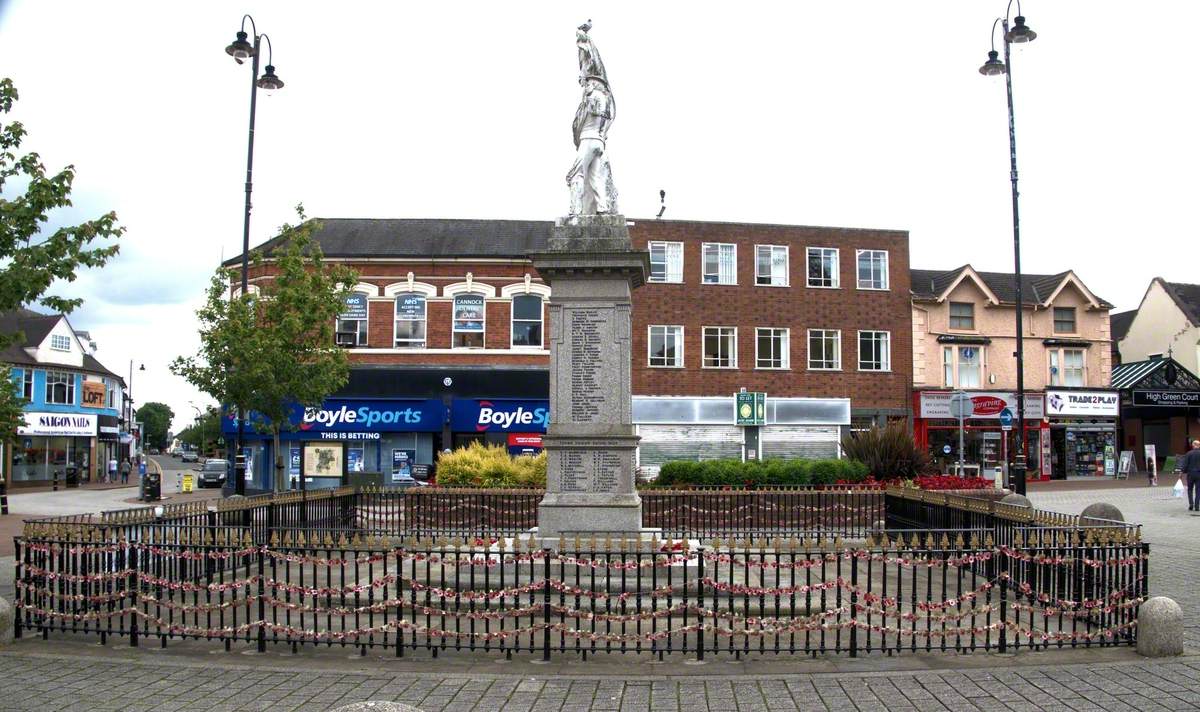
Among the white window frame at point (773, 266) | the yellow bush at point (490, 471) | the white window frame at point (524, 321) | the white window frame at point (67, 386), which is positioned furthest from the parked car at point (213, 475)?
the yellow bush at point (490, 471)

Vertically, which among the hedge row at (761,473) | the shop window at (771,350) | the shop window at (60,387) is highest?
the shop window at (771,350)

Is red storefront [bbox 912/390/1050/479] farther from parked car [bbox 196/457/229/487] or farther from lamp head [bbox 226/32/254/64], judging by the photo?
parked car [bbox 196/457/229/487]

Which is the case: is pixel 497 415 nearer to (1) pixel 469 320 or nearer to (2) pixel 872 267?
(1) pixel 469 320

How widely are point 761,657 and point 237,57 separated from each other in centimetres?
1937

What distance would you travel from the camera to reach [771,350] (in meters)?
40.2

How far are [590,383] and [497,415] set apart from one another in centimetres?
2393

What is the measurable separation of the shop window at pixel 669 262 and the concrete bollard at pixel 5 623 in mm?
31435

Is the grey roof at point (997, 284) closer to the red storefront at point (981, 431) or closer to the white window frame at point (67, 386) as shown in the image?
the red storefront at point (981, 431)

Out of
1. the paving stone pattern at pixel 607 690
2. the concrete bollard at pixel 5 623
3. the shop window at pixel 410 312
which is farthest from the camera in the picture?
the shop window at pixel 410 312

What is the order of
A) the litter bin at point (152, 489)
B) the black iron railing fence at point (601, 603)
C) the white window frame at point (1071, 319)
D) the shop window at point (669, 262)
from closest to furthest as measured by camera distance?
the black iron railing fence at point (601, 603) → the litter bin at point (152, 489) → the shop window at point (669, 262) → the white window frame at point (1071, 319)

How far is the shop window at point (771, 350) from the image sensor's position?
4012 cm

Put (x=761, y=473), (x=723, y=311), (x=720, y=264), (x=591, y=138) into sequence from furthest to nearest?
(x=720, y=264) → (x=723, y=311) → (x=761, y=473) → (x=591, y=138)

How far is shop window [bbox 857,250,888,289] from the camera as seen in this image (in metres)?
41.0

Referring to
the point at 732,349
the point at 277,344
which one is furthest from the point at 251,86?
the point at 732,349
